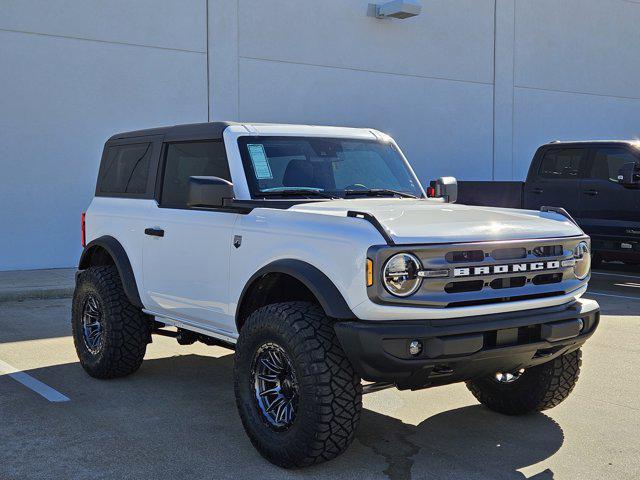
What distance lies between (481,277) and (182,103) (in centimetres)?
1103

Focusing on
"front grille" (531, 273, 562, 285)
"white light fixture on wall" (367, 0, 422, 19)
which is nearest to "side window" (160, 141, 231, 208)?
"front grille" (531, 273, 562, 285)

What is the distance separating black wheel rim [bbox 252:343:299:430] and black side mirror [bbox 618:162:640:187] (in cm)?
826

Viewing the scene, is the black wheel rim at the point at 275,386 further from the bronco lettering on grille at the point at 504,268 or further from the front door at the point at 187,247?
the bronco lettering on grille at the point at 504,268

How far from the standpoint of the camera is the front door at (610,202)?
1173 centimetres

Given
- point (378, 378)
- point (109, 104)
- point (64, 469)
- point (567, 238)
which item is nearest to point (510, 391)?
point (567, 238)

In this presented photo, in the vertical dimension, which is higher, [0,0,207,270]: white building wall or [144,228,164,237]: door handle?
[0,0,207,270]: white building wall

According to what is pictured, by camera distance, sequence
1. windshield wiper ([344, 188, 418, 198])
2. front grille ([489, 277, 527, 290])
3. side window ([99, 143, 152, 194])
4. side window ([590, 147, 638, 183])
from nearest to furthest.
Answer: front grille ([489, 277, 527, 290]) < windshield wiper ([344, 188, 418, 198]) < side window ([99, 143, 152, 194]) < side window ([590, 147, 638, 183])

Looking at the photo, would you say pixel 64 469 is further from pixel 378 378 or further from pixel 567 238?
pixel 567 238

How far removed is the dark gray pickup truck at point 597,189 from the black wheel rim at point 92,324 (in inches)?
307

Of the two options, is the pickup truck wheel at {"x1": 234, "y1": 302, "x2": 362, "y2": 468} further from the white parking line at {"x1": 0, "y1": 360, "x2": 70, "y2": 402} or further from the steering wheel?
the white parking line at {"x1": 0, "y1": 360, "x2": 70, "y2": 402}

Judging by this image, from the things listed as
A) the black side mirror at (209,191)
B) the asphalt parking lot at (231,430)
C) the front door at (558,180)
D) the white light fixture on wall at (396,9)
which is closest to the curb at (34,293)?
the asphalt parking lot at (231,430)

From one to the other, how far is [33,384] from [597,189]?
863 centimetres

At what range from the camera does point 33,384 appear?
636 centimetres

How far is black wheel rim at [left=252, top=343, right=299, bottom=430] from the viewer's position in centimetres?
452
